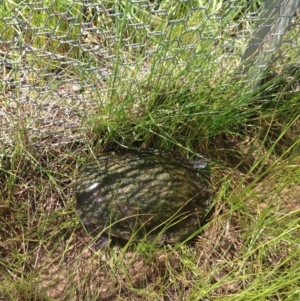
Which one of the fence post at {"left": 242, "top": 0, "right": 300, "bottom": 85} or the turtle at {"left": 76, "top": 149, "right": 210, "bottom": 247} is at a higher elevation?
the fence post at {"left": 242, "top": 0, "right": 300, "bottom": 85}

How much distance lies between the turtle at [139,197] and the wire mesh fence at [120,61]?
140 millimetres

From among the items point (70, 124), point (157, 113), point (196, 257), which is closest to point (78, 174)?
point (70, 124)

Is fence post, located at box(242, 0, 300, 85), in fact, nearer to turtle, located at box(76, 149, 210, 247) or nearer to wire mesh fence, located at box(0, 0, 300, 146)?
wire mesh fence, located at box(0, 0, 300, 146)

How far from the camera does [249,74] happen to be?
3.93 feet

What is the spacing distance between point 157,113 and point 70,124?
0.71ft

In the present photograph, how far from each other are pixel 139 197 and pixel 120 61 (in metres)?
0.32

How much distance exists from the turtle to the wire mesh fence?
5.5 inches

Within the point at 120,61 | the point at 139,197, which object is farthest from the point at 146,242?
the point at 120,61

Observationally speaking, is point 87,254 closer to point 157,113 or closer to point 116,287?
point 116,287

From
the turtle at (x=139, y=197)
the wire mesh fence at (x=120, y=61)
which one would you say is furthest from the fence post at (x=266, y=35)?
the turtle at (x=139, y=197)

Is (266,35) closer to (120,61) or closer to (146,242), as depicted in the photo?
(120,61)

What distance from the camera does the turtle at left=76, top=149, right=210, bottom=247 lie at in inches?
45.1

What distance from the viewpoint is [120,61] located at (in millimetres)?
1093

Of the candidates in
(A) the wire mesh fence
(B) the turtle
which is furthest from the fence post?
(B) the turtle
